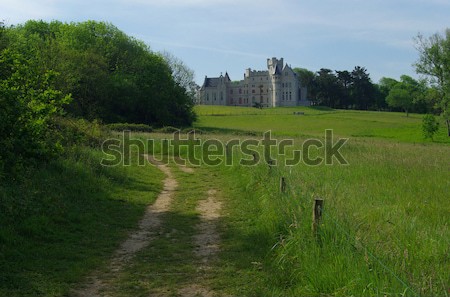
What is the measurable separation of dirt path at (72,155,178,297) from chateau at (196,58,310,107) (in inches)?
5728

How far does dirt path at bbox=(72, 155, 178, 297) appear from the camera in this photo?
22.2ft

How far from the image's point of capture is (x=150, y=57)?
72625mm

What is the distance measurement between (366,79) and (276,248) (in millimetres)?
140898

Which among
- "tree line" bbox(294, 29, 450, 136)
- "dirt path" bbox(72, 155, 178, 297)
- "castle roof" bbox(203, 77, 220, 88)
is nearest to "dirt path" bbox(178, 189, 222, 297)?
"dirt path" bbox(72, 155, 178, 297)

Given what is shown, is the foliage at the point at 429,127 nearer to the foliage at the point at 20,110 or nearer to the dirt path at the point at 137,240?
the dirt path at the point at 137,240

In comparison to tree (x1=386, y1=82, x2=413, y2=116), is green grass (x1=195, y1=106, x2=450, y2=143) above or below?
below

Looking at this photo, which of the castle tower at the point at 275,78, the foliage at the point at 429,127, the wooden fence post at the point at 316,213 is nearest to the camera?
the wooden fence post at the point at 316,213

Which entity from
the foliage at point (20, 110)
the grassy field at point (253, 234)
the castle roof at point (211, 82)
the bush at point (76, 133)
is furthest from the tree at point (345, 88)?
the foliage at point (20, 110)

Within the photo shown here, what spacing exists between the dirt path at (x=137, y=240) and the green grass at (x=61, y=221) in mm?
197

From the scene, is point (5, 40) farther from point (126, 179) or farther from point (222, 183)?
point (222, 183)

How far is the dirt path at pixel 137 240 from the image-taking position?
6758mm

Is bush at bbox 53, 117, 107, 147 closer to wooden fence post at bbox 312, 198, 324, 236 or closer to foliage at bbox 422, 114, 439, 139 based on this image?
wooden fence post at bbox 312, 198, 324, 236

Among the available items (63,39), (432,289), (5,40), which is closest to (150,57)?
(63,39)

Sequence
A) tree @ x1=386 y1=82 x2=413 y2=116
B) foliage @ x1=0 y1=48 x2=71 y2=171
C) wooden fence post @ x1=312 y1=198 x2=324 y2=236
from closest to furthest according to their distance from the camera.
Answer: wooden fence post @ x1=312 y1=198 x2=324 y2=236, foliage @ x1=0 y1=48 x2=71 y2=171, tree @ x1=386 y1=82 x2=413 y2=116
